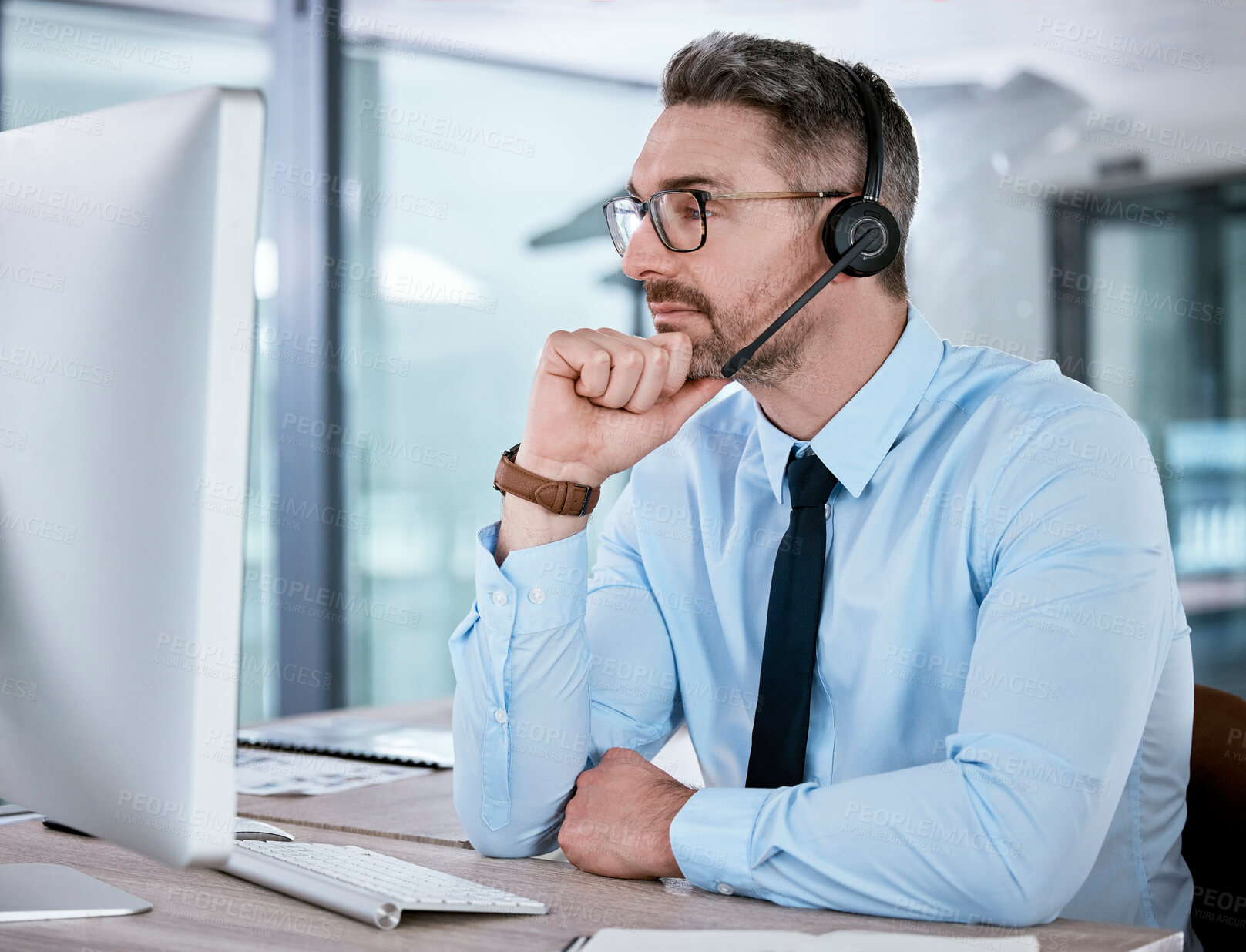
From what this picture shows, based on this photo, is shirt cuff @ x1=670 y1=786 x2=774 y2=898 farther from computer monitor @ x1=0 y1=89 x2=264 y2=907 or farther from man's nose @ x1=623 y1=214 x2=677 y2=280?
man's nose @ x1=623 y1=214 x2=677 y2=280

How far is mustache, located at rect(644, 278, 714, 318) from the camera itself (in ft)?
4.62

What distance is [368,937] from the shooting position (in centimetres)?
82

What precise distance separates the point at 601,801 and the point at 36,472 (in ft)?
1.95

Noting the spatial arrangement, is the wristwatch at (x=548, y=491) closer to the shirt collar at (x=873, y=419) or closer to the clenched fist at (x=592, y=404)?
the clenched fist at (x=592, y=404)

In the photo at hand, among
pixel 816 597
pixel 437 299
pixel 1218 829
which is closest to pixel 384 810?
pixel 816 597

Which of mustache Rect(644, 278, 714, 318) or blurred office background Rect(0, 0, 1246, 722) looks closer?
mustache Rect(644, 278, 714, 318)

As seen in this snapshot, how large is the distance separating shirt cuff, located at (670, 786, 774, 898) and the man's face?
22.7 inches

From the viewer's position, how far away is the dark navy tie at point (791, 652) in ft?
4.03

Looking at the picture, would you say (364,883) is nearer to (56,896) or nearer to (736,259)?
(56,896)

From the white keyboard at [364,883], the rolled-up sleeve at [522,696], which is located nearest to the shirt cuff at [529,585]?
the rolled-up sleeve at [522,696]

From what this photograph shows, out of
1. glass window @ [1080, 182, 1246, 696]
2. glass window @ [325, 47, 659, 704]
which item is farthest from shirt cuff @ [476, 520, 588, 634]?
glass window @ [1080, 182, 1246, 696]

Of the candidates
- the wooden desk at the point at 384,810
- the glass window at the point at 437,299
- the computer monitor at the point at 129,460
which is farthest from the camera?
the glass window at the point at 437,299

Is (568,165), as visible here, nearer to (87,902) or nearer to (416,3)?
(416,3)

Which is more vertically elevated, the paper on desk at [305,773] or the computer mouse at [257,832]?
the computer mouse at [257,832]
